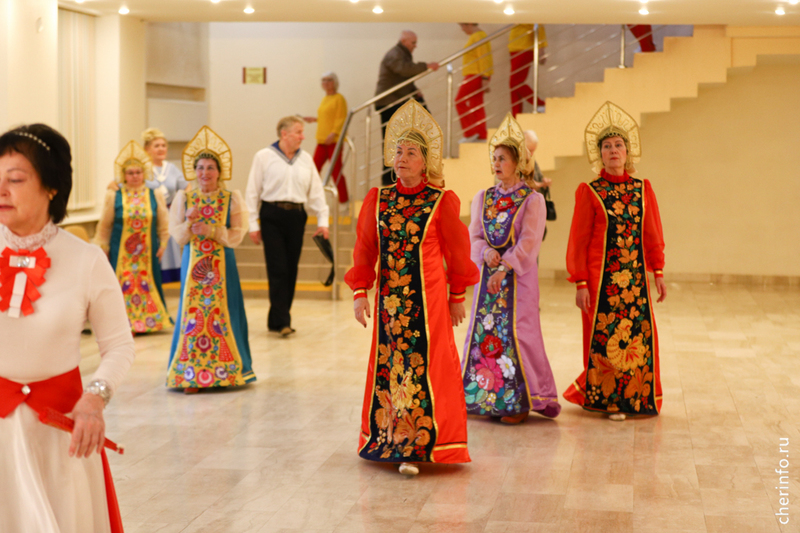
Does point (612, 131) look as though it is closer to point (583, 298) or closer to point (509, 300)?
point (583, 298)

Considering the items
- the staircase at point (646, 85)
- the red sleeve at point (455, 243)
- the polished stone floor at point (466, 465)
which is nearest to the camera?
the polished stone floor at point (466, 465)

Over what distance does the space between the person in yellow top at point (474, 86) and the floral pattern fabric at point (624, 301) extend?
5187 mm

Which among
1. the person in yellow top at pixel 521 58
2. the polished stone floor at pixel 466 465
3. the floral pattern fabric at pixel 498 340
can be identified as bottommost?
the polished stone floor at pixel 466 465

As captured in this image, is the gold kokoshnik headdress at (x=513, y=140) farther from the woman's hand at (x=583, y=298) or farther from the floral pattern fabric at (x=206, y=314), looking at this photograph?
the floral pattern fabric at (x=206, y=314)

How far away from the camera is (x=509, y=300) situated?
4.59 meters

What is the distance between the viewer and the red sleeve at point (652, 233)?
4.66 m

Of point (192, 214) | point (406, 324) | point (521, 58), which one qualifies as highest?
point (521, 58)

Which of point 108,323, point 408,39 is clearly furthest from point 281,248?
point 108,323

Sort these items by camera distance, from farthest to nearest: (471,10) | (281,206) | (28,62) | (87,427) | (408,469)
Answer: (471,10), (281,206), (28,62), (408,469), (87,427)

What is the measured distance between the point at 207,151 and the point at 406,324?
7.17 ft

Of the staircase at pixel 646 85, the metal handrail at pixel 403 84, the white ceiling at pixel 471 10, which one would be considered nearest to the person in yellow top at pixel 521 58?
the metal handrail at pixel 403 84

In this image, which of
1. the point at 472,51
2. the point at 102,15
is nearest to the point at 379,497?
the point at 102,15

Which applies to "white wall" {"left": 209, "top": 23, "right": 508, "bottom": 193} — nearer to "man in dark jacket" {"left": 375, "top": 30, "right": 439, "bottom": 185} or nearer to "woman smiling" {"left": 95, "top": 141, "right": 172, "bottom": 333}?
"man in dark jacket" {"left": 375, "top": 30, "right": 439, "bottom": 185}

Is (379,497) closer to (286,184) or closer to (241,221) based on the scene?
(241,221)
